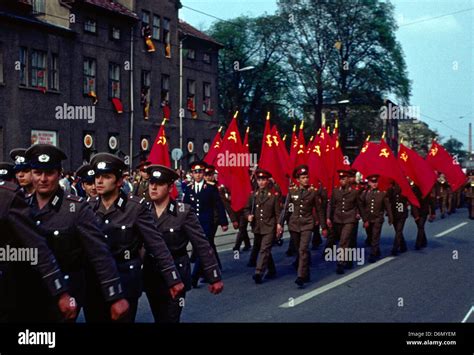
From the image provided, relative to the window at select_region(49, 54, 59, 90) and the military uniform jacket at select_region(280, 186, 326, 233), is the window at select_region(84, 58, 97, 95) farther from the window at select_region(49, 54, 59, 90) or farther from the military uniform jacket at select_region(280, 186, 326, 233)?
the military uniform jacket at select_region(280, 186, 326, 233)

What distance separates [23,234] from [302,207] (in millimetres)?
7598

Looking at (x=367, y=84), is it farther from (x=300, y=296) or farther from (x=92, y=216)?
(x=92, y=216)

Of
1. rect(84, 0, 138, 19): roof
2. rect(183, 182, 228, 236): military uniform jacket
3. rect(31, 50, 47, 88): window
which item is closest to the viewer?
rect(183, 182, 228, 236): military uniform jacket

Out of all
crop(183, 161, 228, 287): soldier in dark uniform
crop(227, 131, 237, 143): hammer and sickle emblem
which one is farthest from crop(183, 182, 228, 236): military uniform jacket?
crop(227, 131, 237, 143): hammer and sickle emblem

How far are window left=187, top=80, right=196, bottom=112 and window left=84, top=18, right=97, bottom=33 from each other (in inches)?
442

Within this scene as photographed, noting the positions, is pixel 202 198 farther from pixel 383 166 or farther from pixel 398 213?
pixel 398 213

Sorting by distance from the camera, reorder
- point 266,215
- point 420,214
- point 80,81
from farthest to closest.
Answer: point 80,81 < point 420,214 < point 266,215

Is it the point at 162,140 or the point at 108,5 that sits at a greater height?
the point at 108,5

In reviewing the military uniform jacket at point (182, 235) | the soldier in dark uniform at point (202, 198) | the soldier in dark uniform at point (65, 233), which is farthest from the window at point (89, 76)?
the soldier in dark uniform at point (65, 233)

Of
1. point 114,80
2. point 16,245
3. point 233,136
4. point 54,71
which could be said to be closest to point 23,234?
point 16,245

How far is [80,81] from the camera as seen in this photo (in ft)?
89.4

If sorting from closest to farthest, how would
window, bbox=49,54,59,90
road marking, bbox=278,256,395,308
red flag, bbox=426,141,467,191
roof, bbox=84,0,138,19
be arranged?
road marking, bbox=278,256,395,308 < red flag, bbox=426,141,467,191 < roof, bbox=84,0,138,19 < window, bbox=49,54,59,90

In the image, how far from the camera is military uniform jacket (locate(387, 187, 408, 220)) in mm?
16016

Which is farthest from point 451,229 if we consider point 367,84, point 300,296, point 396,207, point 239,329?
point 239,329
